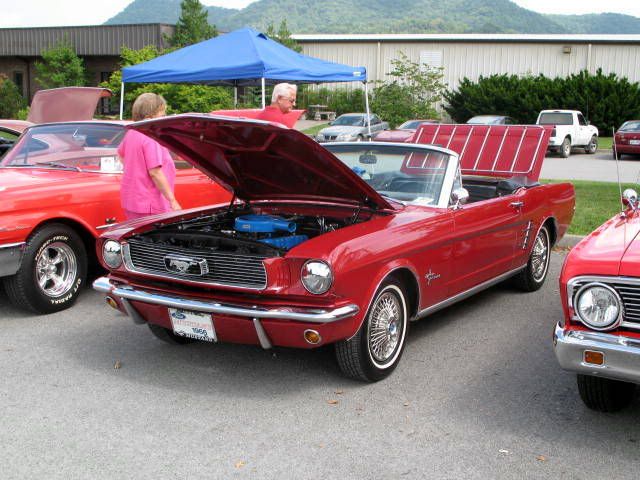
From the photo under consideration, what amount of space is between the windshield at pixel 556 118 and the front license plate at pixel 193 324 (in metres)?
24.7

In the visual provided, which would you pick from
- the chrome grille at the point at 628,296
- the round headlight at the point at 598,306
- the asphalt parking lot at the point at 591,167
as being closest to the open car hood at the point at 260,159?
A: the round headlight at the point at 598,306

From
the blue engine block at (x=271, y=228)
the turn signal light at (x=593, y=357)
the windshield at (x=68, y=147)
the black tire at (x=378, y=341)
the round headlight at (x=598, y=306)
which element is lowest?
the black tire at (x=378, y=341)

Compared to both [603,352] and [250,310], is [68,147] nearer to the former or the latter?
[250,310]

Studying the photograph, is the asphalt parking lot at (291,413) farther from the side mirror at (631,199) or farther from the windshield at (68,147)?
the windshield at (68,147)

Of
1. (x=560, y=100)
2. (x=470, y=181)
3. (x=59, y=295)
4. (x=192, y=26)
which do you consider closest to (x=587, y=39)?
(x=560, y=100)

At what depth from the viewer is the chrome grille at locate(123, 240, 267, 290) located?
4.18m

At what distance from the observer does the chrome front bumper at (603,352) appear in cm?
341

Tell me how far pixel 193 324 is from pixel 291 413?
814 mm

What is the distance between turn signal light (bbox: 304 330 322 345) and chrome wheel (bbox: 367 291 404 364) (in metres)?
0.46

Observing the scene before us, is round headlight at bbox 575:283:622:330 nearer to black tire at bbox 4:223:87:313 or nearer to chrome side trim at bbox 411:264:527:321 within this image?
chrome side trim at bbox 411:264:527:321

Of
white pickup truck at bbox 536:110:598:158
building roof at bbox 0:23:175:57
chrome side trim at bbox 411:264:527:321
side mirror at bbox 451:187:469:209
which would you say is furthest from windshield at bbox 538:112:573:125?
side mirror at bbox 451:187:469:209

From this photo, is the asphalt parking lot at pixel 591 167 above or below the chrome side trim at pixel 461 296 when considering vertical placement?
above

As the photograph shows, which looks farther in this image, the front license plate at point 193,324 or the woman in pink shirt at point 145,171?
the woman in pink shirt at point 145,171

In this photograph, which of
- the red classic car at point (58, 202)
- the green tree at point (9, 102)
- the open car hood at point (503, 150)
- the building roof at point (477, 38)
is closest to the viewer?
the red classic car at point (58, 202)
